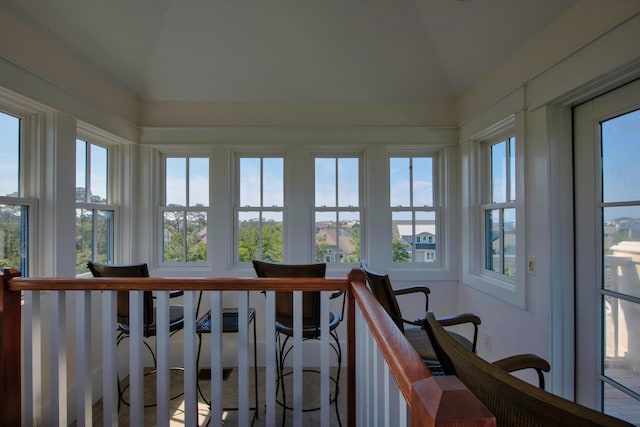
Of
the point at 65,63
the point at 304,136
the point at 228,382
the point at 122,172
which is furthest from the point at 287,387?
the point at 65,63

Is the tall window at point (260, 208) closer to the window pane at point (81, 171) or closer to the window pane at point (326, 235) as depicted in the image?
the window pane at point (326, 235)

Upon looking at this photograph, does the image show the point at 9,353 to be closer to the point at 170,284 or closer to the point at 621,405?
the point at 170,284

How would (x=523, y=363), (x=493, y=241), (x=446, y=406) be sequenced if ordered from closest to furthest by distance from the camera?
1. (x=446, y=406)
2. (x=523, y=363)
3. (x=493, y=241)

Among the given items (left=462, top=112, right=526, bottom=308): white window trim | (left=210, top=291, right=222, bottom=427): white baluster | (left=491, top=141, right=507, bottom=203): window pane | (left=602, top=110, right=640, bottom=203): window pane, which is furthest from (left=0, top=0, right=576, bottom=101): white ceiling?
(left=210, top=291, right=222, bottom=427): white baluster

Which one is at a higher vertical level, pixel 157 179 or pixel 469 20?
pixel 469 20

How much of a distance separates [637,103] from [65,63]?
10.7 ft

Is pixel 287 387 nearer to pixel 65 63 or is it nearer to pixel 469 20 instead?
pixel 65 63

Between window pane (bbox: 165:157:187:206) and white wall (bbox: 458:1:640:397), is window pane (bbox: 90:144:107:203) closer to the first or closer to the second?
window pane (bbox: 165:157:187:206)

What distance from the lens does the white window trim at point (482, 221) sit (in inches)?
72.7

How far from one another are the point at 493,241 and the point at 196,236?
2637mm

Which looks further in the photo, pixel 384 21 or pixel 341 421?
pixel 384 21

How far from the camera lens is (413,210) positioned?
268cm

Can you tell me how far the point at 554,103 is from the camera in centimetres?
162

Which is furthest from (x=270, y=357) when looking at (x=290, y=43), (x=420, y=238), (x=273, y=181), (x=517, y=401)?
(x=290, y=43)
